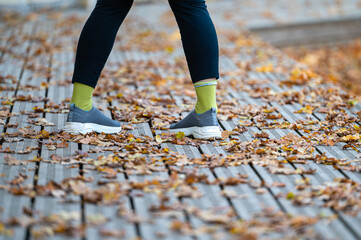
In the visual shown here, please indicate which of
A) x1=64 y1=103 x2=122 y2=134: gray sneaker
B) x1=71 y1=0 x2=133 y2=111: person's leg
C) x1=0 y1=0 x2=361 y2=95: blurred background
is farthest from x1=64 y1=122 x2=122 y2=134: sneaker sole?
x1=0 y1=0 x2=361 y2=95: blurred background

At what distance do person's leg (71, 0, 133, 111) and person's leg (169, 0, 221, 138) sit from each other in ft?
0.91

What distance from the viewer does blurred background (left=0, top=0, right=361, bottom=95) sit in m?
6.19

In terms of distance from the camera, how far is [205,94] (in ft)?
8.14

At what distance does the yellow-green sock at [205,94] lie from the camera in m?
2.46

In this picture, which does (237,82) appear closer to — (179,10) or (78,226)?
(179,10)

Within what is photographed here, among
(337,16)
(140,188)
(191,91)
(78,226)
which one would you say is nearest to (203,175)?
(140,188)

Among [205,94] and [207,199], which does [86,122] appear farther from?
[207,199]

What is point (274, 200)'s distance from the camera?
190 cm

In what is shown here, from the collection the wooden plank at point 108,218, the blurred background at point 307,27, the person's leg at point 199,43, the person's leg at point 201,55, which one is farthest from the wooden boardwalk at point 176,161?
the blurred background at point 307,27

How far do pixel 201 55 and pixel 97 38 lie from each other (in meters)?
0.50

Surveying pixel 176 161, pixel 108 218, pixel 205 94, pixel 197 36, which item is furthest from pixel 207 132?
pixel 108 218

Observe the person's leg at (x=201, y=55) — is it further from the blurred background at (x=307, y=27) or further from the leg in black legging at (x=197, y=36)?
the blurred background at (x=307, y=27)

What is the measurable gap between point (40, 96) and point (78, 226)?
1.76m

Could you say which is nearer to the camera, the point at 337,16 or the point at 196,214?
the point at 196,214
